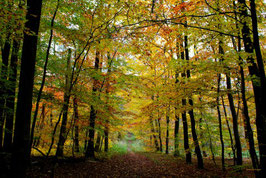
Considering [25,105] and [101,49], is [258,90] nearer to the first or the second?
[101,49]

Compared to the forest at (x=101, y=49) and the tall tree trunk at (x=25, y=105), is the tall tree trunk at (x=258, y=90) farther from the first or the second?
the tall tree trunk at (x=25, y=105)

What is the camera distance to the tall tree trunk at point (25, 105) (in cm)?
374

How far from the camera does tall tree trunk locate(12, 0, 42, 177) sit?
3.74 meters

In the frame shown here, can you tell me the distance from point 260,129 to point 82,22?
23.9 feet

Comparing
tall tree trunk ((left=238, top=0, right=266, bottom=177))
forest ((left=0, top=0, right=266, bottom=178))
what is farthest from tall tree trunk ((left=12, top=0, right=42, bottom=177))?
tall tree trunk ((left=238, top=0, right=266, bottom=177))

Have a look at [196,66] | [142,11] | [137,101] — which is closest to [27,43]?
[142,11]

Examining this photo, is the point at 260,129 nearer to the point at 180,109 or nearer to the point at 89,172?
the point at 180,109

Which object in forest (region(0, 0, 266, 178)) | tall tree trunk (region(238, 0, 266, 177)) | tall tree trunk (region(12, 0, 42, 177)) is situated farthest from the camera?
forest (region(0, 0, 266, 178))

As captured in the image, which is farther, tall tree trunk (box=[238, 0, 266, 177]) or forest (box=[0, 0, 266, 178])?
forest (box=[0, 0, 266, 178])

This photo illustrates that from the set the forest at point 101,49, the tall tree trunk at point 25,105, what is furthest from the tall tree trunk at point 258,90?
the tall tree trunk at point 25,105

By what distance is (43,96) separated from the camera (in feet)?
21.7

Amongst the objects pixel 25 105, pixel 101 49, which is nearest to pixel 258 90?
pixel 101 49

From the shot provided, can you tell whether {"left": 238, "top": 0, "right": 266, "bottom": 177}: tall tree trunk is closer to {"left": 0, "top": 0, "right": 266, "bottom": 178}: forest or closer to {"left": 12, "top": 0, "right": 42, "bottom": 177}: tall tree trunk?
{"left": 0, "top": 0, "right": 266, "bottom": 178}: forest

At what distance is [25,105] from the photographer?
3939 millimetres
